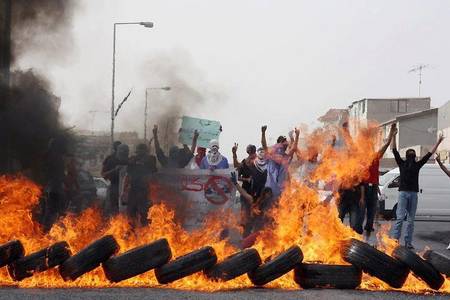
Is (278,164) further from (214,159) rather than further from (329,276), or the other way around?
(329,276)

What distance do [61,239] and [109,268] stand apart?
1.06 meters

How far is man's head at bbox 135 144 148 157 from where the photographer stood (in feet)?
34.8

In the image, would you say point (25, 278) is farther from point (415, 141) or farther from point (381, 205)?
point (415, 141)

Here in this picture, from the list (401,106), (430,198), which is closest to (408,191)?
(430,198)

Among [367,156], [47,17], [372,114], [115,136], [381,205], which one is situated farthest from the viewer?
[372,114]

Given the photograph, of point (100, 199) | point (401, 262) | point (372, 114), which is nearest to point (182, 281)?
point (401, 262)

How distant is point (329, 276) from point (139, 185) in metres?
4.43

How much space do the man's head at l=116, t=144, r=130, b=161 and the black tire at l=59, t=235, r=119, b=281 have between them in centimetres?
413

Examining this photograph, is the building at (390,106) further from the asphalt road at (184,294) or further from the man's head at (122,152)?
the asphalt road at (184,294)

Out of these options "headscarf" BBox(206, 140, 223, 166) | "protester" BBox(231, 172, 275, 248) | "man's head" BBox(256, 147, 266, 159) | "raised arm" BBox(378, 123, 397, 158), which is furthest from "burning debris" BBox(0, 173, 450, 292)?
"headscarf" BBox(206, 140, 223, 166)

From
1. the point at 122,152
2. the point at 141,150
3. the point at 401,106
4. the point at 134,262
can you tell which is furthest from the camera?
the point at 401,106

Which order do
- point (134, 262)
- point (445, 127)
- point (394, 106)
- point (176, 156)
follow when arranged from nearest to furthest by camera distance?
point (134, 262)
point (176, 156)
point (445, 127)
point (394, 106)

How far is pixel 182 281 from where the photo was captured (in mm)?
6746

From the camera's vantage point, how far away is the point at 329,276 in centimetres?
663
